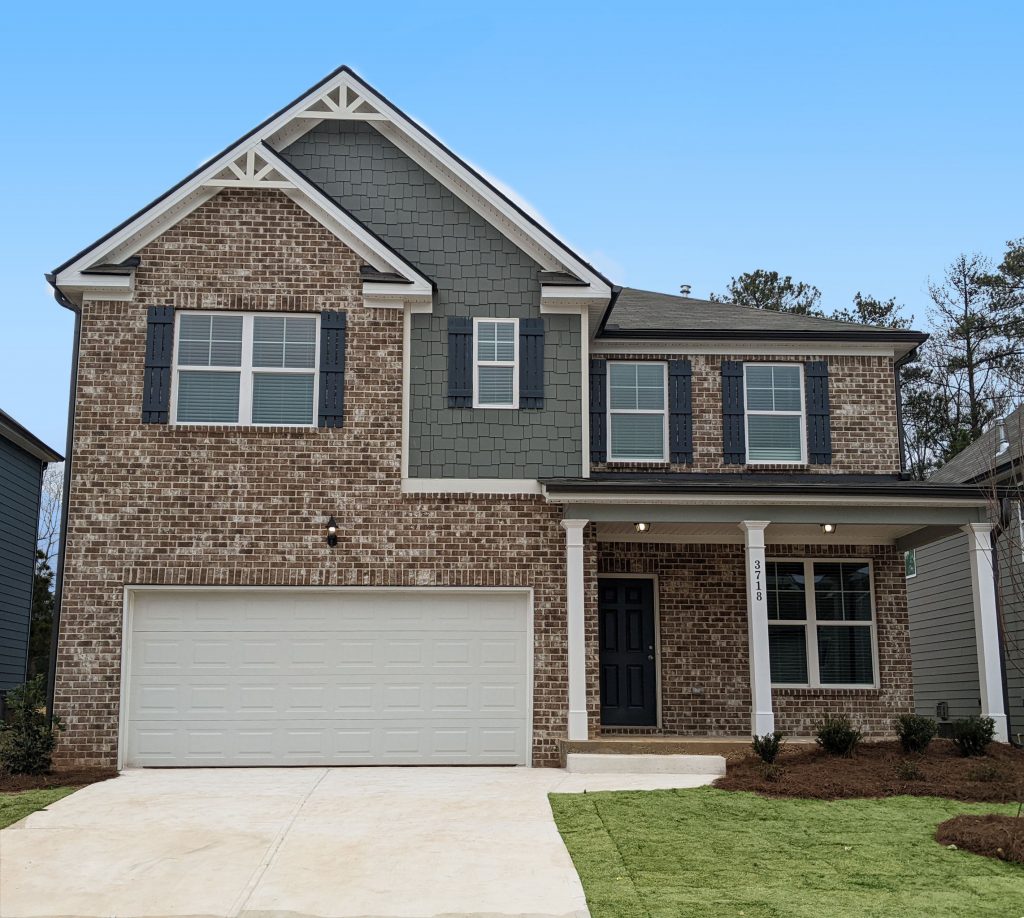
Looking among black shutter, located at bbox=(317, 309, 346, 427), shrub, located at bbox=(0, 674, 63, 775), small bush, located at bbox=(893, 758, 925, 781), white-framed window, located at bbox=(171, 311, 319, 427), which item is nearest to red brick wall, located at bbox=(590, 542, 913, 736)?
small bush, located at bbox=(893, 758, 925, 781)

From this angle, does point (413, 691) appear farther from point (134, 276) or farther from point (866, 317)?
point (866, 317)

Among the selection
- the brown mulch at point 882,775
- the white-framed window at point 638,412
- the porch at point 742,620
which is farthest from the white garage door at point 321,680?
the white-framed window at point 638,412

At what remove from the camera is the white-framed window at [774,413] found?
17391mm

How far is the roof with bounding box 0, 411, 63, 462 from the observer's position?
2016cm

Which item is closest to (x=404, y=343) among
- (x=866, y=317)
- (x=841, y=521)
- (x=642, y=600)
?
(x=642, y=600)

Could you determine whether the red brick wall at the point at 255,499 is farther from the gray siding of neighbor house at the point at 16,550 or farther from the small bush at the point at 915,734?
the gray siding of neighbor house at the point at 16,550

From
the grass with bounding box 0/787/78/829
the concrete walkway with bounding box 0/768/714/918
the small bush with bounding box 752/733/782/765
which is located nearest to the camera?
the concrete walkway with bounding box 0/768/714/918

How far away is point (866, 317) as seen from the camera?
3794 centimetres

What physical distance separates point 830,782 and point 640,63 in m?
12.3

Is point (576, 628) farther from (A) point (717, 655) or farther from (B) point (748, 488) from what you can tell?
(A) point (717, 655)

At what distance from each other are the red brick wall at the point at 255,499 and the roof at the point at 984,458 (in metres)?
6.71

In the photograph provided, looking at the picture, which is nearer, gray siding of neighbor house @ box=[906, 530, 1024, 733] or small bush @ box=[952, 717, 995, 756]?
small bush @ box=[952, 717, 995, 756]

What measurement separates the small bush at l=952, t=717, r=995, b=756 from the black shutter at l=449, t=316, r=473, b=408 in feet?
23.8

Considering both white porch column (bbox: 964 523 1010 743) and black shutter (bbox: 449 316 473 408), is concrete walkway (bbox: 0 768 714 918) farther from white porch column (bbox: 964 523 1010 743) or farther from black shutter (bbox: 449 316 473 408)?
black shutter (bbox: 449 316 473 408)
